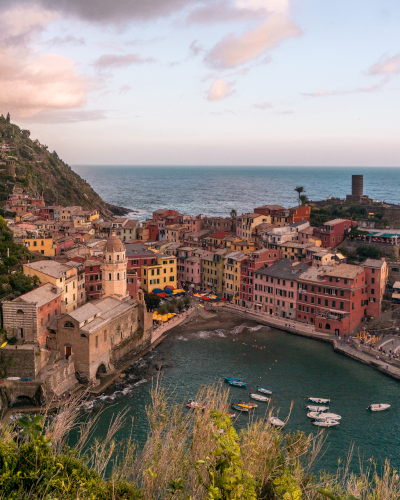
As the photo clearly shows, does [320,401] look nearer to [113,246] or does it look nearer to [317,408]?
[317,408]

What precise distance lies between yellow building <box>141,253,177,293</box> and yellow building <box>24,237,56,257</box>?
12.7m

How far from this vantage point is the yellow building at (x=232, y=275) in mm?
63812

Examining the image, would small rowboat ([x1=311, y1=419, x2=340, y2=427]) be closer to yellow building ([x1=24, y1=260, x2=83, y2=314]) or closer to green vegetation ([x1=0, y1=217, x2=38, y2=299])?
yellow building ([x1=24, y1=260, x2=83, y2=314])

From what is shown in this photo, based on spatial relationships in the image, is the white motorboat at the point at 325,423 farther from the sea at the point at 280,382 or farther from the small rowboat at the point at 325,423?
the sea at the point at 280,382

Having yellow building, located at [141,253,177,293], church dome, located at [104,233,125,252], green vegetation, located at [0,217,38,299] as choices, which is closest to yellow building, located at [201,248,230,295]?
yellow building, located at [141,253,177,293]

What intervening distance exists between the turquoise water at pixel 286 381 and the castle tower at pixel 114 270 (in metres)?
7.41

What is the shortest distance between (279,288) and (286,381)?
18.3 metres

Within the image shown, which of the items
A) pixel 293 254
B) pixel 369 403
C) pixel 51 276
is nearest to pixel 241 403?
pixel 369 403

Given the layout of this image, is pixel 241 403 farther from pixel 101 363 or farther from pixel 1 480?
pixel 1 480

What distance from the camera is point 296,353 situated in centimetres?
4838

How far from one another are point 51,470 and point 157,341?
37060 millimetres

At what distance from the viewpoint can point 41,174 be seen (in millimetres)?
121625

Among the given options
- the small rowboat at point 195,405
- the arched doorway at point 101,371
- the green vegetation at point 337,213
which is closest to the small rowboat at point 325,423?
the small rowboat at point 195,405

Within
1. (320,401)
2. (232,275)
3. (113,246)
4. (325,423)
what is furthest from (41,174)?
(325,423)
